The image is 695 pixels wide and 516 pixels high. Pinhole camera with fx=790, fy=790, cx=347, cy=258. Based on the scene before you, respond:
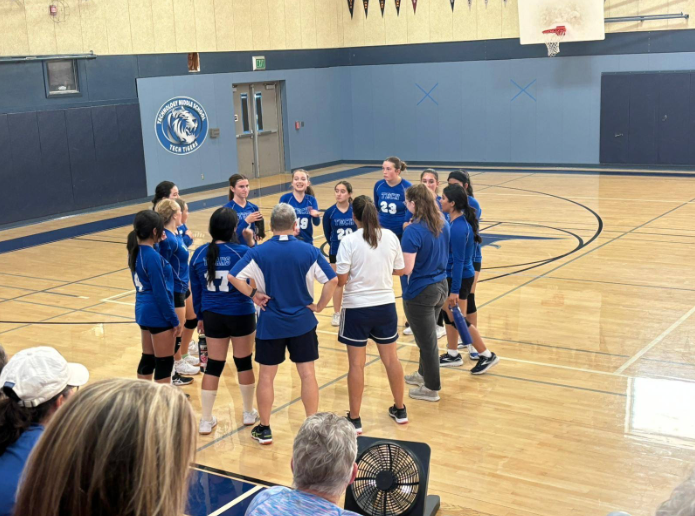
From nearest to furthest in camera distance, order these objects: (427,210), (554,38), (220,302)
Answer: (220,302) → (427,210) → (554,38)

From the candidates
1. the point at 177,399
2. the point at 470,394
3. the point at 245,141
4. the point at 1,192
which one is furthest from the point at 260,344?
the point at 245,141

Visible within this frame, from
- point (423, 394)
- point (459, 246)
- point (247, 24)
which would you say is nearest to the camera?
point (423, 394)

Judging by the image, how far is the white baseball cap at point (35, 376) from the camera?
8.39ft

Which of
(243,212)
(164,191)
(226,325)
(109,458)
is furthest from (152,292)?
(109,458)

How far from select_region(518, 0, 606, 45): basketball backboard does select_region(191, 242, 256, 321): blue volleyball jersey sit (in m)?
16.5

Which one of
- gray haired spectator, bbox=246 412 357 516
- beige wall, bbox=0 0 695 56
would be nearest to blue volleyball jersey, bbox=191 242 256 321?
gray haired spectator, bbox=246 412 357 516

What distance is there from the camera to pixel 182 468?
176 centimetres

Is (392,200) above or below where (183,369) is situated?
above

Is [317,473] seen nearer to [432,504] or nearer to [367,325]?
[432,504]

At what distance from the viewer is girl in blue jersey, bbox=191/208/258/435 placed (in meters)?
5.92

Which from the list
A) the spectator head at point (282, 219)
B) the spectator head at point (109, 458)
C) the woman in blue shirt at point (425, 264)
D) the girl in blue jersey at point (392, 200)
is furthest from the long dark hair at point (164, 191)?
the spectator head at point (109, 458)

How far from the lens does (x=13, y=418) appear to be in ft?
8.24

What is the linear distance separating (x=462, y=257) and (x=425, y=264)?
2.32 ft

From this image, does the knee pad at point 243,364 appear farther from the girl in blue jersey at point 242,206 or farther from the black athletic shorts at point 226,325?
the girl in blue jersey at point 242,206
